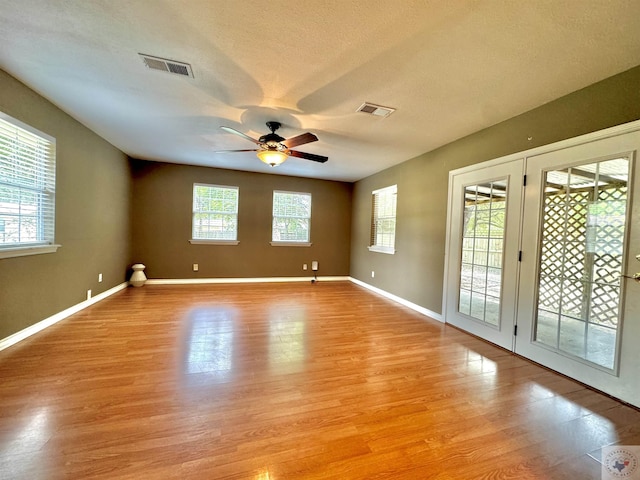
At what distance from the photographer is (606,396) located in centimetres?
214

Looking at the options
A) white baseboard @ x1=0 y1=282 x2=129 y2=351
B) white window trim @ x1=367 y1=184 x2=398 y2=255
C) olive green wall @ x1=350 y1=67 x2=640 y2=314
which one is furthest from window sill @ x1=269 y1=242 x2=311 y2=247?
white baseboard @ x1=0 y1=282 x2=129 y2=351

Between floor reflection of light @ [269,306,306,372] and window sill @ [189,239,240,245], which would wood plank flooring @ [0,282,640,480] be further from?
window sill @ [189,239,240,245]

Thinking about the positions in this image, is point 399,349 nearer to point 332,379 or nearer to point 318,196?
point 332,379

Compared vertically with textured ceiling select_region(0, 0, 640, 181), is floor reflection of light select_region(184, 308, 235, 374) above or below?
below

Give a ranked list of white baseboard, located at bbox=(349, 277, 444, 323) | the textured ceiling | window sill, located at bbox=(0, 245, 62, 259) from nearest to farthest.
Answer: the textured ceiling < window sill, located at bbox=(0, 245, 62, 259) < white baseboard, located at bbox=(349, 277, 444, 323)

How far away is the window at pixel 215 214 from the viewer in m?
5.92

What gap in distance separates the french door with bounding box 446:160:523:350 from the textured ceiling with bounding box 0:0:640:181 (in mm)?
726

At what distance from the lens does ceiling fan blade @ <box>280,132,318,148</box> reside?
113 inches

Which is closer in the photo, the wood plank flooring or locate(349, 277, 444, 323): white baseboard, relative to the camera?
the wood plank flooring

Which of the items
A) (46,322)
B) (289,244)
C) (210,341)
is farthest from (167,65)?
(289,244)

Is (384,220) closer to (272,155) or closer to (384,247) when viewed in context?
(384,247)

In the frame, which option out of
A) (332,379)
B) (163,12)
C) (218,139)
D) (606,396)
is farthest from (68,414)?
(606,396)

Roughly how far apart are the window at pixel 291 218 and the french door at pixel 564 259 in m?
3.88

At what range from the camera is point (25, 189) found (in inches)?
109
